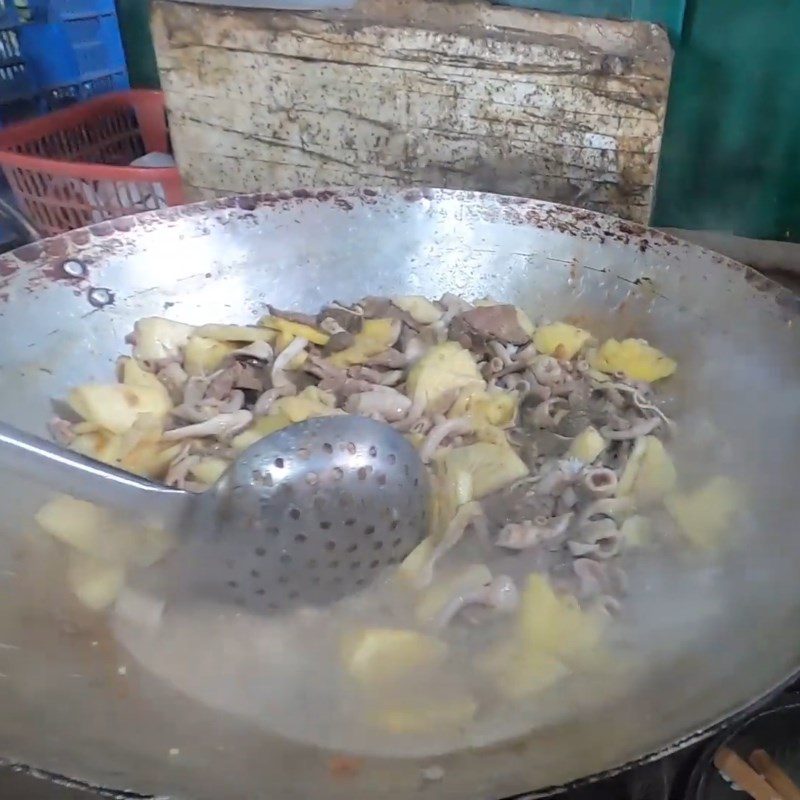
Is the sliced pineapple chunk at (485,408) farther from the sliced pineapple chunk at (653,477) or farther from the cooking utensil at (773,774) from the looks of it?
the cooking utensil at (773,774)

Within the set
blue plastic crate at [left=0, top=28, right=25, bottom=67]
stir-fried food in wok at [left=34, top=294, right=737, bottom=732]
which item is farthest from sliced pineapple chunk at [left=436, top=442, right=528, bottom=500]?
blue plastic crate at [left=0, top=28, right=25, bottom=67]

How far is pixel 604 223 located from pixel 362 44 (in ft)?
1.79

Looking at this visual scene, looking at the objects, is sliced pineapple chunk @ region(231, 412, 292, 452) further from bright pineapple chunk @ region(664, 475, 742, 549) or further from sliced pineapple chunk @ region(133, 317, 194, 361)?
bright pineapple chunk @ region(664, 475, 742, 549)

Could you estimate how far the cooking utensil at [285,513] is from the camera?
70 centimetres

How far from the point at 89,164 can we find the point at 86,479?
95 centimetres

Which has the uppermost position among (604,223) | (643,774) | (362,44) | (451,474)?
(362,44)

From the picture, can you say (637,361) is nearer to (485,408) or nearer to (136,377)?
(485,408)

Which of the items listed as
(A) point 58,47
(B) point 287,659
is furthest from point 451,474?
(A) point 58,47

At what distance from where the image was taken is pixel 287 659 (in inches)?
27.7

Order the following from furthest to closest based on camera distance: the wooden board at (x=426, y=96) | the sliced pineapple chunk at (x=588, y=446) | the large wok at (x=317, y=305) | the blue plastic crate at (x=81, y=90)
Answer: the blue plastic crate at (x=81, y=90), the wooden board at (x=426, y=96), the sliced pineapple chunk at (x=588, y=446), the large wok at (x=317, y=305)

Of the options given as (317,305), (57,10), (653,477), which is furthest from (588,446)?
(57,10)

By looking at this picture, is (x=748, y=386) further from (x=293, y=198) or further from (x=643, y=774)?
(x=293, y=198)

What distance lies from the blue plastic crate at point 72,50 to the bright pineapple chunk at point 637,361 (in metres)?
1.39

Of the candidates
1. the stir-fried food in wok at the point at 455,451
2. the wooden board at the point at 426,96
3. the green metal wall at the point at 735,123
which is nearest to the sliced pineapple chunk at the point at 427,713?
the stir-fried food in wok at the point at 455,451
